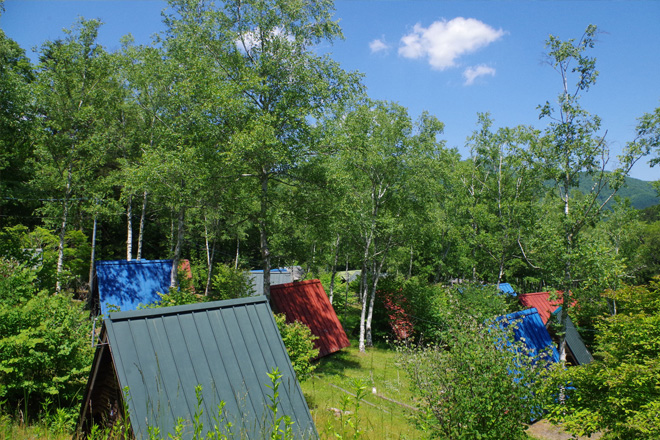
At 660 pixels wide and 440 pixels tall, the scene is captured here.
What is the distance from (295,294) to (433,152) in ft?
33.7

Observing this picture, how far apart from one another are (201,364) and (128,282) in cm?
1532

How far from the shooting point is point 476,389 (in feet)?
18.2

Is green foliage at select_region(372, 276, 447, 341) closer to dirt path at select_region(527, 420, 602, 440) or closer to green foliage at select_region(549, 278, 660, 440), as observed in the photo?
dirt path at select_region(527, 420, 602, 440)

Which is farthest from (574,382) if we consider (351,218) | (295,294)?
(295,294)

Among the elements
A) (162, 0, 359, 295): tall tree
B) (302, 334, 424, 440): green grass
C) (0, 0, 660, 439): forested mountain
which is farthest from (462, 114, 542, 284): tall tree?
(162, 0, 359, 295): tall tree

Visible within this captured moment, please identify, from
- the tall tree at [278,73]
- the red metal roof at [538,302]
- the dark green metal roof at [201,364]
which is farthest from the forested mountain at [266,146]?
the dark green metal roof at [201,364]

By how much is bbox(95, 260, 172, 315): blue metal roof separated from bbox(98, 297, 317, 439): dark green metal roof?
43.6 ft

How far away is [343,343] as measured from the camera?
729 inches

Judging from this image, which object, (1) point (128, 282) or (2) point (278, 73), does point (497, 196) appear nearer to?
(2) point (278, 73)

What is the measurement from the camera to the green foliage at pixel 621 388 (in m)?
6.13

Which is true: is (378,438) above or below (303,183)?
below

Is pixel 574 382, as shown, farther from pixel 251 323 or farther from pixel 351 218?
pixel 351 218

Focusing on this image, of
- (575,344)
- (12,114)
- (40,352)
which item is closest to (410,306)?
(575,344)

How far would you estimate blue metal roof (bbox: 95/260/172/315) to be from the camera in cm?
1670
